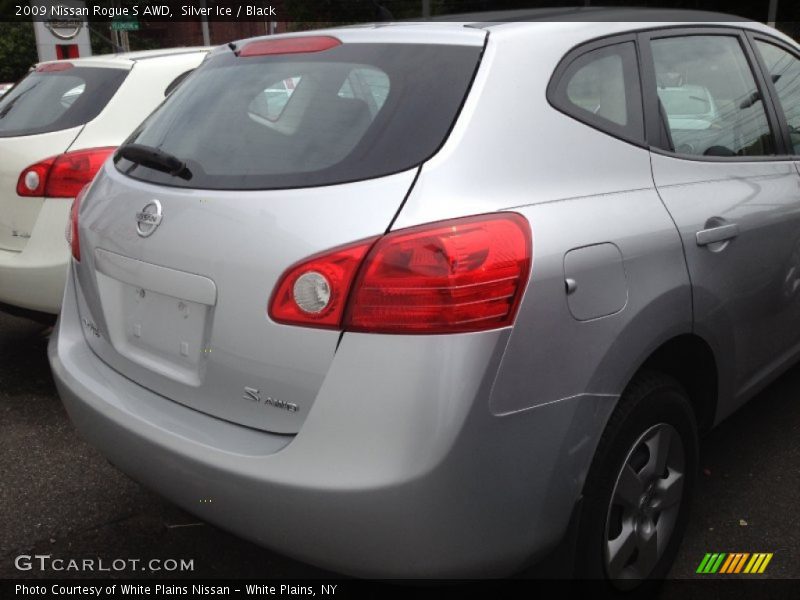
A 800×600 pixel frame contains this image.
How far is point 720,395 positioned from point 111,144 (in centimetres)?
286

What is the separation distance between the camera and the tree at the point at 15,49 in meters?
24.8

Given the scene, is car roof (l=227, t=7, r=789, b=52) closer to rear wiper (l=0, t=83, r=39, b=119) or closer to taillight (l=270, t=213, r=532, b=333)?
taillight (l=270, t=213, r=532, b=333)

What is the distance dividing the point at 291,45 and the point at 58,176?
5.92 ft

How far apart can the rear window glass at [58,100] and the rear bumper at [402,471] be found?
8.49 ft

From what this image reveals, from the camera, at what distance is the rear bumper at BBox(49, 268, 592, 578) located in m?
1.66

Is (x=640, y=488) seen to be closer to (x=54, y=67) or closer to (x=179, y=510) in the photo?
(x=179, y=510)

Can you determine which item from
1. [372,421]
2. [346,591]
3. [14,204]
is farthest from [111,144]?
[372,421]

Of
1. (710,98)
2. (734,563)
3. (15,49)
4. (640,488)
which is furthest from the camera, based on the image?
(15,49)

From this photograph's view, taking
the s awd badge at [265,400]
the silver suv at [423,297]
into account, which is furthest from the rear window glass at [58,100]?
the s awd badge at [265,400]

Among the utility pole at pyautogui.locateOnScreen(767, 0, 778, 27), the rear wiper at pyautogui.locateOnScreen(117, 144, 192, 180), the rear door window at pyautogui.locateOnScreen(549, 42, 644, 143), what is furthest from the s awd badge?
the utility pole at pyautogui.locateOnScreen(767, 0, 778, 27)

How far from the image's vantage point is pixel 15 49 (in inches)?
990

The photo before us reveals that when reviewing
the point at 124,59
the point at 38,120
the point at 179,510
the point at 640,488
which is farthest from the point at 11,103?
the point at 640,488

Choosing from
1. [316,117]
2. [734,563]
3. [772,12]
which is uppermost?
[316,117]

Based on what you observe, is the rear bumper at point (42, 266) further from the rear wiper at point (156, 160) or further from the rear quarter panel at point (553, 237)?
the rear quarter panel at point (553, 237)
